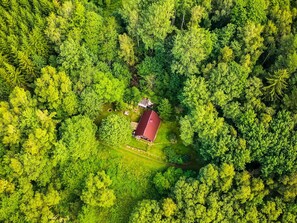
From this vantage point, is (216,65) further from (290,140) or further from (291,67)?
(290,140)

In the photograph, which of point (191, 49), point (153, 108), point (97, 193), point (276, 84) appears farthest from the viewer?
point (153, 108)

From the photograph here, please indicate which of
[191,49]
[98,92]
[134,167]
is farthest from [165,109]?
[98,92]

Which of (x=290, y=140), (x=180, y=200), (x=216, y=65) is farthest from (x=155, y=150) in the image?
(x=290, y=140)

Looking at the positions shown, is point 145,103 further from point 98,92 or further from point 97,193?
point 97,193

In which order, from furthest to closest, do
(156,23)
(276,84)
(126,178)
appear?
1. (126,178)
2. (156,23)
3. (276,84)

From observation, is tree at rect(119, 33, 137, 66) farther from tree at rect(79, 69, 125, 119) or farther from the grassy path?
the grassy path

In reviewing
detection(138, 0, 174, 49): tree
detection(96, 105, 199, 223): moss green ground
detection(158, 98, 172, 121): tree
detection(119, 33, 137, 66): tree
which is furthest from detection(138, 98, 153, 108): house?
detection(138, 0, 174, 49): tree
